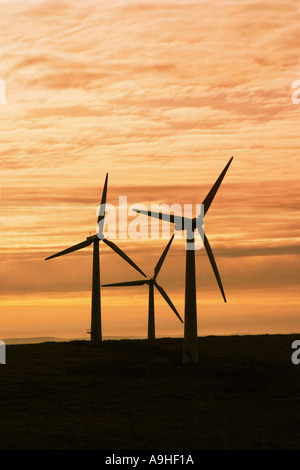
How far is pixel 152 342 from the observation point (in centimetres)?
10256

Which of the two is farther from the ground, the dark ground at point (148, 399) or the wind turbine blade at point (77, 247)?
the wind turbine blade at point (77, 247)

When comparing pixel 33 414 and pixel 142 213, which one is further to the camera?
pixel 142 213

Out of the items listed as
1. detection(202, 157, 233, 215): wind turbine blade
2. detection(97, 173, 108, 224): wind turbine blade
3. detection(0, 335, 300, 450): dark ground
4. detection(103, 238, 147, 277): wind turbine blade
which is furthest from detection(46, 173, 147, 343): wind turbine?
detection(202, 157, 233, 215): wind turbine blade

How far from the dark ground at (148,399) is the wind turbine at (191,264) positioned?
8.84 ft

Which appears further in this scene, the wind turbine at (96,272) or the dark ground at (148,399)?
the wind turbine at (96,272)

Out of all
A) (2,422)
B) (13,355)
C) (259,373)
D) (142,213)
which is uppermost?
(142,213)

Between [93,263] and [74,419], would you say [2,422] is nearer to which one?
[74,419]

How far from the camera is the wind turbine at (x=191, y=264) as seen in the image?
76.4m

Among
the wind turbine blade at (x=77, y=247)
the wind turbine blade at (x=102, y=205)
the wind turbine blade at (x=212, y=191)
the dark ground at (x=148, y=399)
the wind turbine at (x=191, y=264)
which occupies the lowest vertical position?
the dark ground at (x=148, y=399)

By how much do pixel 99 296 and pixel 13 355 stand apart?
556 inches

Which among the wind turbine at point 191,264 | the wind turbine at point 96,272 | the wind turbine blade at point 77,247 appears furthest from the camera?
the wind turbine blade at point 77,247

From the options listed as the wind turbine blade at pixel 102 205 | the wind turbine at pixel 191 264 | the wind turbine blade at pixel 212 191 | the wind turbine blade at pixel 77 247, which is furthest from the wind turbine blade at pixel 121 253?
the wind turbine blade at pixel 212 191

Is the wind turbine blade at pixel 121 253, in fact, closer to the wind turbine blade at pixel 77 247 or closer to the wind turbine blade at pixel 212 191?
the wind turbine blade at pixel 77 247
